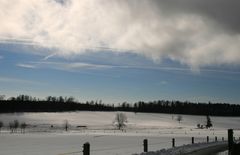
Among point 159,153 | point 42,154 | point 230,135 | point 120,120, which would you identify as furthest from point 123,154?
point 120,120

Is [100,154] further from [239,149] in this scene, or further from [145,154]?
[239,149]

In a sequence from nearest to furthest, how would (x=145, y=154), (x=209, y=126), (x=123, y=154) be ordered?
(x=145, y=154)
(x=123, y=154)
(x=209, y=126)

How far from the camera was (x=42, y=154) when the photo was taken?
114ft

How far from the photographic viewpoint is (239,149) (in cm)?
1205

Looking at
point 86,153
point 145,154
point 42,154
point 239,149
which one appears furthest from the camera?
point 42,154

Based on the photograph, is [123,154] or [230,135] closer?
[230,135]

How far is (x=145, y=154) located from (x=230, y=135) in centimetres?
1029

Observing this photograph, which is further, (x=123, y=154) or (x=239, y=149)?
(x=123, y=154)

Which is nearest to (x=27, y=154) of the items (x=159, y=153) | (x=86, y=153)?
(x=159, y=153)

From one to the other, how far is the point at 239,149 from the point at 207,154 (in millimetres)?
12273

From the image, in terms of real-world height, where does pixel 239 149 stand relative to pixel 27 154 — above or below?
above

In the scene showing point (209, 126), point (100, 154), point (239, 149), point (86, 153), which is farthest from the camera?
point (209, 126)

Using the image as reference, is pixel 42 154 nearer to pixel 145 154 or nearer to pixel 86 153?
pixel 145 154

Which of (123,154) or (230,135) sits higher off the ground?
(230,135)
